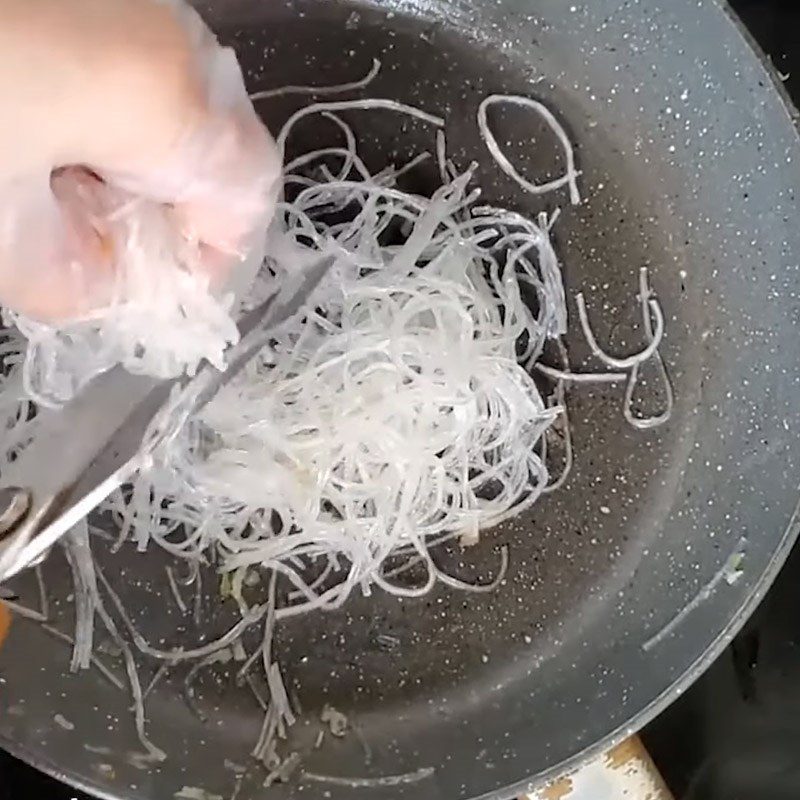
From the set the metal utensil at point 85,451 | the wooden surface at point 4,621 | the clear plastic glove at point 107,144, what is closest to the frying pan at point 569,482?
the wooden surface at point 4,621

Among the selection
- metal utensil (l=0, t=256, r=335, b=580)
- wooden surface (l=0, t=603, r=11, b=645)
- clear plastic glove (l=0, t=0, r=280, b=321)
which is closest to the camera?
clear plastic glove (l=0, t=0, r=280, b=321)

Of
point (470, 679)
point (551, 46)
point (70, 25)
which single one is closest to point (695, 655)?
point (470, 679)

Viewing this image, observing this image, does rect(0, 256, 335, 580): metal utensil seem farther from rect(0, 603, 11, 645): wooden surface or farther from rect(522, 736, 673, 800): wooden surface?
rect(522, 736, 673, 800): wooden surface

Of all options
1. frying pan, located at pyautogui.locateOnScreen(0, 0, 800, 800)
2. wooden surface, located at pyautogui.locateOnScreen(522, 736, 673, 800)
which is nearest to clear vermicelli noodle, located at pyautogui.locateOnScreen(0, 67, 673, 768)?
frying pan, located at pyautogui.locateOnScreen(0, 0, 800, 800)

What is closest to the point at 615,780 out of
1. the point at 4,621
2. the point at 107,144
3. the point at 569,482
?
the point at 569,482

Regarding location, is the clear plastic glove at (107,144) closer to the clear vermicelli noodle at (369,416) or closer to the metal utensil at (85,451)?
the metal utensil at (85,451)

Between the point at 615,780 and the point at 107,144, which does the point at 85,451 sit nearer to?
Result: the point at 107,144
